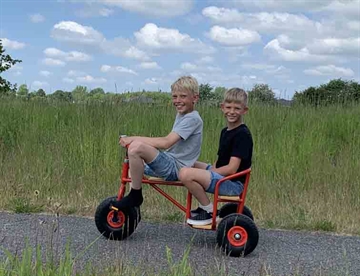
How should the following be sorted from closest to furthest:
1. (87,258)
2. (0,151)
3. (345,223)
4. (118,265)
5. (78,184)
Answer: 1. (118,265)
2. (87,258)
3. (345,223)
4. (78,184)
5. (0,151)

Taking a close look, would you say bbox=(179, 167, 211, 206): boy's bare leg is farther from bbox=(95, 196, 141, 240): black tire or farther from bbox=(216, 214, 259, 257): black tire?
bbox=(95, 196, 141, 240): black tire

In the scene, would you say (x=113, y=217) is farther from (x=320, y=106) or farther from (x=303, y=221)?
(x=320, y=106)

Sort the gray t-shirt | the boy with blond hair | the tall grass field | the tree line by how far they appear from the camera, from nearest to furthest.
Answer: the boy with blond hair, the gray t-shirt, the tall grass field, the tree line

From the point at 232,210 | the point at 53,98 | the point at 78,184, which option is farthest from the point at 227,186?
the point at 53,98

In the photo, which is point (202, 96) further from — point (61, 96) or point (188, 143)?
point (188, 143)

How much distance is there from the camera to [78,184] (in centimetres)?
649

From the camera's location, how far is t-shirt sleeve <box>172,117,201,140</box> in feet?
14.6

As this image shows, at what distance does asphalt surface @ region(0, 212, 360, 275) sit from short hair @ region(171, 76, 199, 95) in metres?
1.23

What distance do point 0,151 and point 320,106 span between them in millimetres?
5248

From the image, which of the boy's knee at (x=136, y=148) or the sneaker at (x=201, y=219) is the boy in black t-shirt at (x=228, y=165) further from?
the boy's knee at (x=136, y=148)

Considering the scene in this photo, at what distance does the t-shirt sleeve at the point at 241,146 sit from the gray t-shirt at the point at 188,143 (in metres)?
0.37

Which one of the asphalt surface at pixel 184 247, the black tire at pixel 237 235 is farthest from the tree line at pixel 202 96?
the black tire at pixel 237 235

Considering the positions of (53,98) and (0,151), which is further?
(53,98)

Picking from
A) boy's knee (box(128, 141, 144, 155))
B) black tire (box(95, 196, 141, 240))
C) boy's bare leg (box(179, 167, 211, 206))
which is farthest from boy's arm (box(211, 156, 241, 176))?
black tire (box(95, 196, 141, 240))
